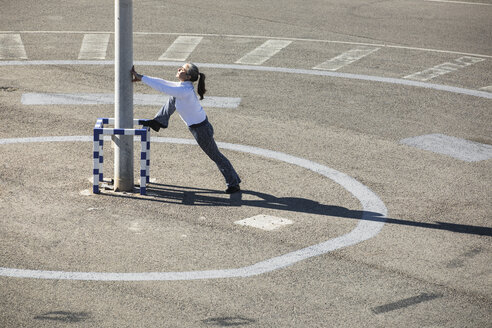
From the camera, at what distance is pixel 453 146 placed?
14469mm

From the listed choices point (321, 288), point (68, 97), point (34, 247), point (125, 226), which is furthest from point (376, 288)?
point (68, 97)

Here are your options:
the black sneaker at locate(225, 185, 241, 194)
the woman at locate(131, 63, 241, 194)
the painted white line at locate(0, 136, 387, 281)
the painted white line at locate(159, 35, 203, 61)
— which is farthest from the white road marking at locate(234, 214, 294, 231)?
the painted white line at locate(159, 35, 203, 61)

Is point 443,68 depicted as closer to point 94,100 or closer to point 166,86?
point 94,100

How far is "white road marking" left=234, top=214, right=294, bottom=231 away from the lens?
422 inches

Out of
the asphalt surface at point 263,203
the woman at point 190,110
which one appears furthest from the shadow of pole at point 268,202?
the woman at point 190,110

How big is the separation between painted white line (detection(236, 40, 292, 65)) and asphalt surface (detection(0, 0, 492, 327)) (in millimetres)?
282

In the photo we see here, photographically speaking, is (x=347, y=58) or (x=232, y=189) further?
(x=347, y=58)

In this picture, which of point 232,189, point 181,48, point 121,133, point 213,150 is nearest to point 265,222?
point 232,189

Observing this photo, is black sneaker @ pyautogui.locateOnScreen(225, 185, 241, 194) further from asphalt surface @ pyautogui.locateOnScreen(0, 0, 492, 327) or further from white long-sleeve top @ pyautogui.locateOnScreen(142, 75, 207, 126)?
white long-sleeve top @ pyautogui.locateOnScreen(142, 75, 207, 126)

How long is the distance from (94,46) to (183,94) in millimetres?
10261

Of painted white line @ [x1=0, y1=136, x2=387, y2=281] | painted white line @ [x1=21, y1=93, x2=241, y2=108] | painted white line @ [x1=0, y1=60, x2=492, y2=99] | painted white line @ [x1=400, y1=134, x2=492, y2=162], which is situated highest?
painted white line @ [x1=0, y1=60, x2=492, y2=99]

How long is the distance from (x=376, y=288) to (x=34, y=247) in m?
4.19

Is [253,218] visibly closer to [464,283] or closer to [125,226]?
[125,226]

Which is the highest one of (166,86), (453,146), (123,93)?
(166,86)
